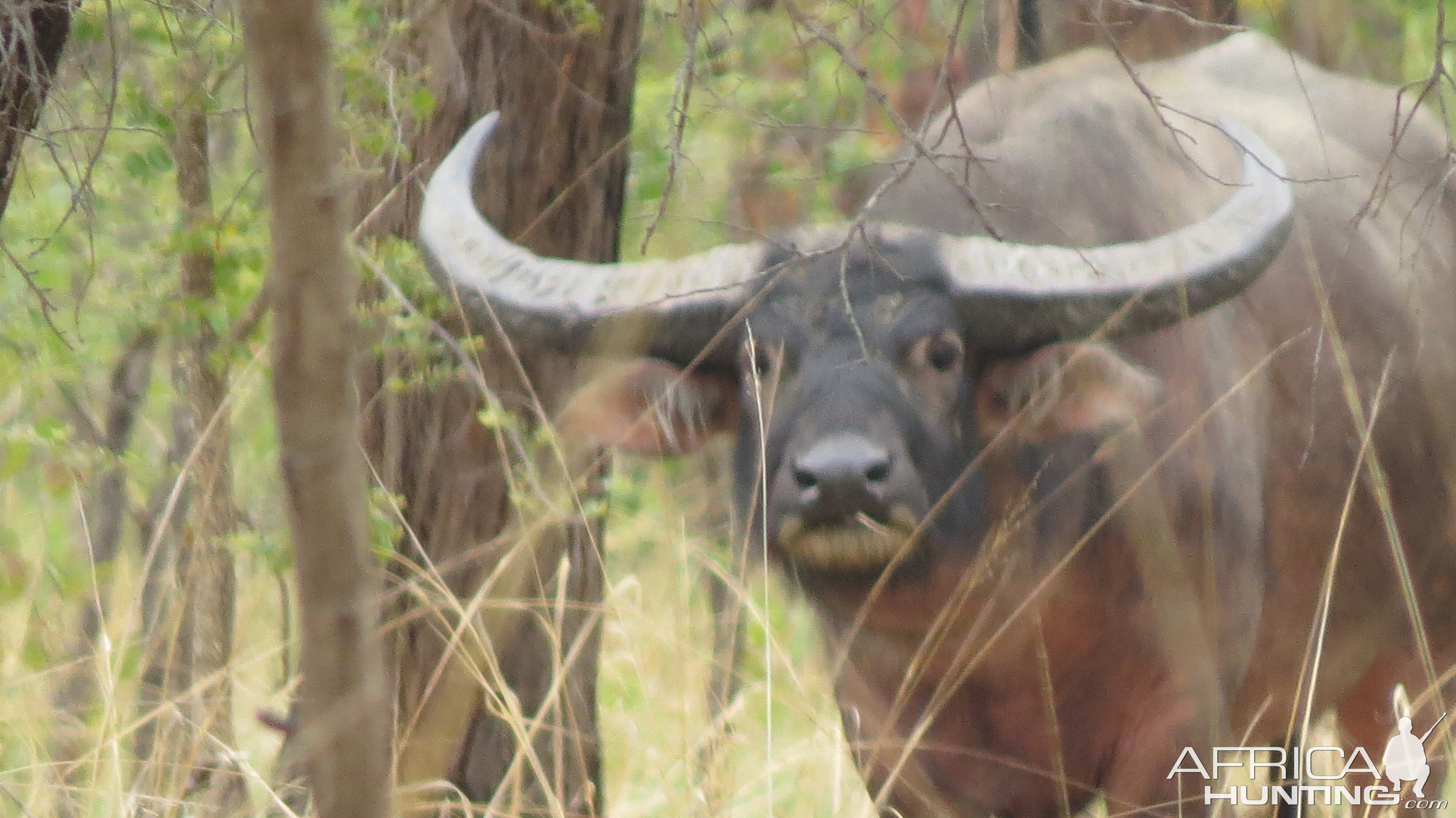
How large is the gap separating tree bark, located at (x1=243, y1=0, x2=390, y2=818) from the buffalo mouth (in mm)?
1883

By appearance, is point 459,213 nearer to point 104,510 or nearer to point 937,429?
point 937,429

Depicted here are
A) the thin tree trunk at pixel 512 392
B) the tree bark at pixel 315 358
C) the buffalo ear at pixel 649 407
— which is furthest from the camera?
the thin tree trunk at pixel 512 392

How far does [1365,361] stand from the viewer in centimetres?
426

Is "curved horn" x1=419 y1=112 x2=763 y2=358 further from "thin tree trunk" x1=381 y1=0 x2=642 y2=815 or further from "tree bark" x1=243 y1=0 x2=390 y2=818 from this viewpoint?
"tree bark" x1=243 y1=0 x2=390 y2=818

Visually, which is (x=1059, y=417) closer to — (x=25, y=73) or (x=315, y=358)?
(x=25, y=73)

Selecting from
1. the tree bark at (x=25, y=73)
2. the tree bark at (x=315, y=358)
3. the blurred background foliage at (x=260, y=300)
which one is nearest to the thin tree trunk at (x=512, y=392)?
the blurred background foliage at (x=260, y=300)

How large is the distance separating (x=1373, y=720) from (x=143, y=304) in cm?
352

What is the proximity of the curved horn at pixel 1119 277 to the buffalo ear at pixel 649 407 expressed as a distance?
1.85 feet

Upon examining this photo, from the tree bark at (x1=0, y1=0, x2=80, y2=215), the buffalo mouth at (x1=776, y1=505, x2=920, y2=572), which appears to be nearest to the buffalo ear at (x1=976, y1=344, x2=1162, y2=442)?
the buffalo mouth at (x1=776, y1=505, x2=920, y2=572)

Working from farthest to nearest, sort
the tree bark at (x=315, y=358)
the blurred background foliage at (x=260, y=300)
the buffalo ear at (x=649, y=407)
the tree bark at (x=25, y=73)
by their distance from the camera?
1. the buffalo ear at (x=649, y=407)
2. the blurred background foliage at (x=260, y=300)
3. the tree bark at (x=25, y=73)
4. the tree bark at (x=315, y=358)

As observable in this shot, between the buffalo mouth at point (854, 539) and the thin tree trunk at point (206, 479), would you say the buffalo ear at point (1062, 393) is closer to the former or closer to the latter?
the buffalo mouth at point (854, 539)

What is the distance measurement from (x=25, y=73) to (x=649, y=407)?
1364 millimetres

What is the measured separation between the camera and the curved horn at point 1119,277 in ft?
10.6

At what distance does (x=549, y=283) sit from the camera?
3402 millimetres
